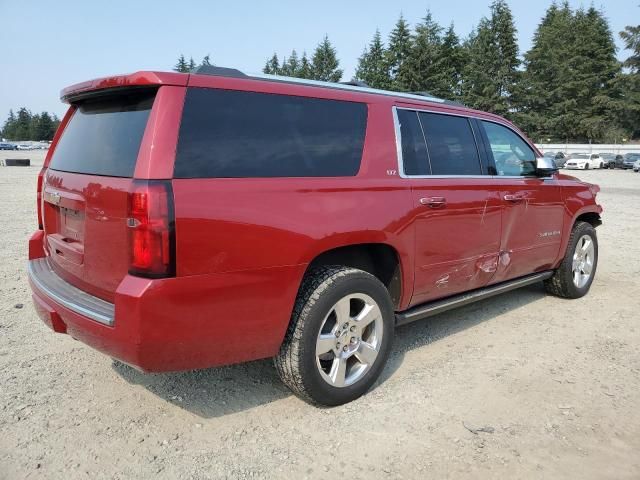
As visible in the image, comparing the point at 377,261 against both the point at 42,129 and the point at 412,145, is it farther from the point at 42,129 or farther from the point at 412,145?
the point at 42,129

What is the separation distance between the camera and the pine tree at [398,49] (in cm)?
6231

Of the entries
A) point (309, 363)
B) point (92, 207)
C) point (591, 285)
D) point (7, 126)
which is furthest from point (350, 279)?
point (7, 126)

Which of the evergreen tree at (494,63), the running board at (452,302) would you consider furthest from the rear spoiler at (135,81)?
the evergreen tree at (494,63)

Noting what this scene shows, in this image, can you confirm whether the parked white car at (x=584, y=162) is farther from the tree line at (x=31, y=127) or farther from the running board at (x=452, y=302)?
the tree line at (x=31, y=127)

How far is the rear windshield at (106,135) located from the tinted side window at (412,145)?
1.73 meters

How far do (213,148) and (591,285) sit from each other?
206 inches

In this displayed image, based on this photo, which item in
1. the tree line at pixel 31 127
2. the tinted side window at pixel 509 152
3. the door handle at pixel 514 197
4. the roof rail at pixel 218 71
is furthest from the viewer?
the tree line at pixel 31 127

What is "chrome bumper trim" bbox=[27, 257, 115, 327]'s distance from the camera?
270 cm

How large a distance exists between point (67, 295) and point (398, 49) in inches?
2574

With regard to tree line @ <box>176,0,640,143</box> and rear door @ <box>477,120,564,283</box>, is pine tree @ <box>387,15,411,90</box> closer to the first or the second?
tree line @ <box>176,0,640,143</box>

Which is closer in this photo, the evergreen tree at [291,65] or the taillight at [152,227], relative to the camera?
the taillight at [152,227]

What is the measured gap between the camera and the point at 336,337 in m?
3.23

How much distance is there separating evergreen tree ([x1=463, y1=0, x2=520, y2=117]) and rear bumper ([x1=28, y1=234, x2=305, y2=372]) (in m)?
64.8

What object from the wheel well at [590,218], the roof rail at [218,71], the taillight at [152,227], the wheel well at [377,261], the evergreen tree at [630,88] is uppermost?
the evergreen tree at [630,88]
